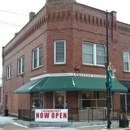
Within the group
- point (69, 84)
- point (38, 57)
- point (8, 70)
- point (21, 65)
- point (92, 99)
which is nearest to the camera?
point (69, 84)

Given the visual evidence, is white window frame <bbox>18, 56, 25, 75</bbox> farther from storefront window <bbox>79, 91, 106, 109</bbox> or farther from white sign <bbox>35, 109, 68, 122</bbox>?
white sign <bbox>35, 109, 68, 122</bbox>

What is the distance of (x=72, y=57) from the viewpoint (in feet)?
59.8

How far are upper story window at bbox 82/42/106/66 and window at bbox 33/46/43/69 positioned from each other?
3709 mm

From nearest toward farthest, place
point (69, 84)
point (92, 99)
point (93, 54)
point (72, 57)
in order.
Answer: point (69, 84)
point (72, 57)
point (92, 99)
point (93, 54)

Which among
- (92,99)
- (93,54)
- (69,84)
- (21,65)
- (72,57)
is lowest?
→ (92,99)

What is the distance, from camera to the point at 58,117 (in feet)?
53.8

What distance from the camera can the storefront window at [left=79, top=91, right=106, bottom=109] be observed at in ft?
59.9

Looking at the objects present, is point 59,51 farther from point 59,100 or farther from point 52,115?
point 52,115

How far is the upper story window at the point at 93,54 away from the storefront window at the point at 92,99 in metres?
2.57

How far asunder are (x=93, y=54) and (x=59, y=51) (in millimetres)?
3006

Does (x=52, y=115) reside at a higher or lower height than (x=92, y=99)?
lower

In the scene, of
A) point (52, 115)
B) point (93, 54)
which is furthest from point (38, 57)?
point (52, 115)

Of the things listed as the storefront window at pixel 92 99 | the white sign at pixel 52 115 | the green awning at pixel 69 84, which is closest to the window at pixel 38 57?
the green awning at pixel 69 84

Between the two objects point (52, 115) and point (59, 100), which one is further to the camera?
point (59, 100)
